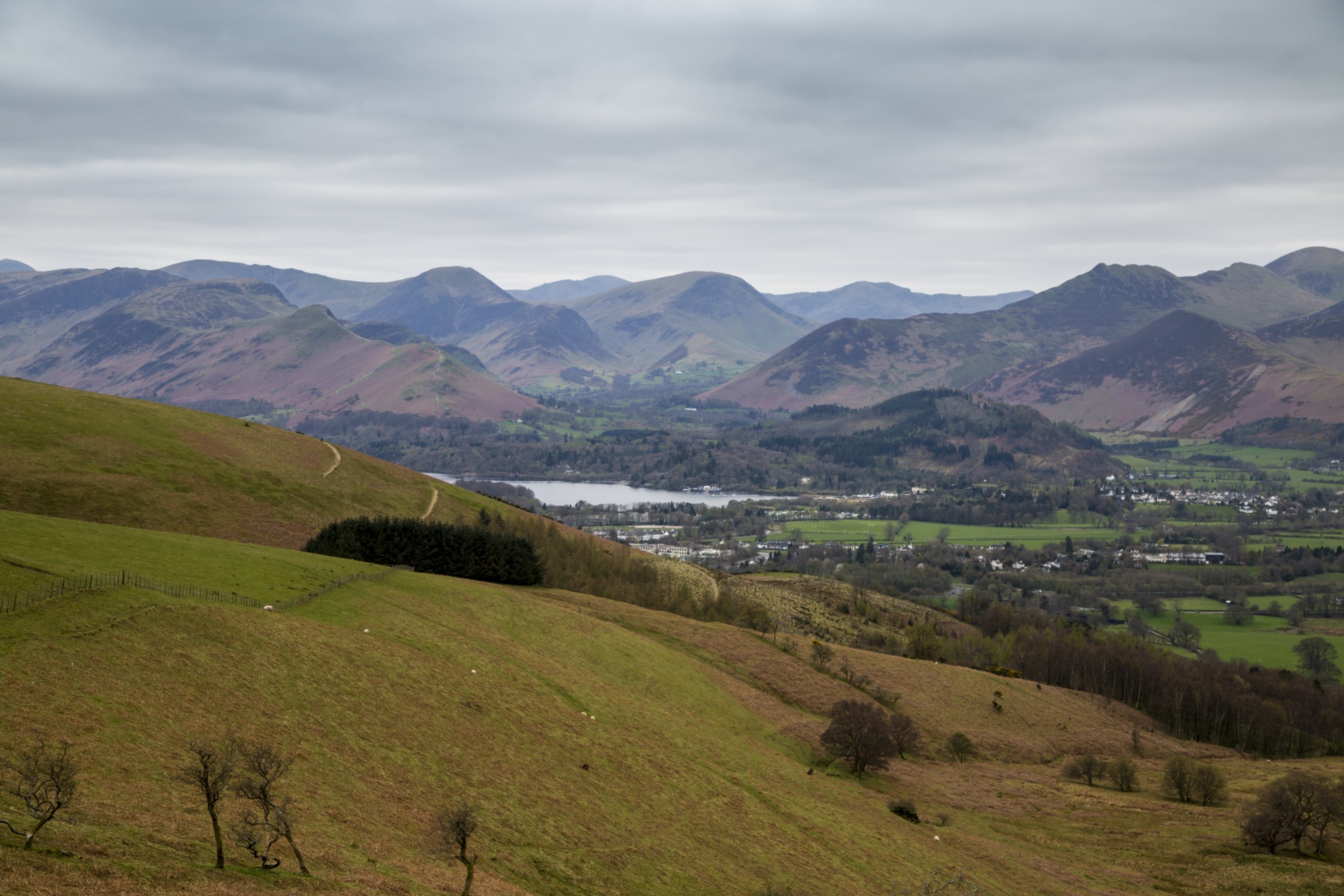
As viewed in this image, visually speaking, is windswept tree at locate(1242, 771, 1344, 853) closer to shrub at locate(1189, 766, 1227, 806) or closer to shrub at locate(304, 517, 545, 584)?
shrub at locate(1189, 766, 1227, 806)

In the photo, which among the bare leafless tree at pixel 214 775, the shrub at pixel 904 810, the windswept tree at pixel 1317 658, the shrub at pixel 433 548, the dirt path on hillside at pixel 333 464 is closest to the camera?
the bare leafless tree at pixel 214 775

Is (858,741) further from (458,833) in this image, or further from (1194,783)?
(458,833)

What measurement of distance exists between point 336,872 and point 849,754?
48920 millimetres

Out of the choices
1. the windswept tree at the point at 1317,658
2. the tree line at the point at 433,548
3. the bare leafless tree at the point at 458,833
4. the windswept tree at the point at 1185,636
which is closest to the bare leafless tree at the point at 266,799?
the bare leafless tree at the point at 458,833

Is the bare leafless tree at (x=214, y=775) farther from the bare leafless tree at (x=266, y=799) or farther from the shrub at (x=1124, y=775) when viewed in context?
the shrub at (x=1124, y=775)

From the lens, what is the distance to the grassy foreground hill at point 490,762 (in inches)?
1289

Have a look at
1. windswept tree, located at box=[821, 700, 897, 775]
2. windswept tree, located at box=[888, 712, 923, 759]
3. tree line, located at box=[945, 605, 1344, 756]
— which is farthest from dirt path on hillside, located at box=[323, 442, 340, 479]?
tree line, located at box=[945, 605, 1344, 756]

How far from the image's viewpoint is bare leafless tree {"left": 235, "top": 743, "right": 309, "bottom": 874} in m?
29.7

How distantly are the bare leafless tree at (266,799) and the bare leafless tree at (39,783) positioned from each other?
4916mm

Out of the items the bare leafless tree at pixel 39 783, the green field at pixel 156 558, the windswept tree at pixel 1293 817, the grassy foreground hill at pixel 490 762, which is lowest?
the windswept tree at pixel 1293 817

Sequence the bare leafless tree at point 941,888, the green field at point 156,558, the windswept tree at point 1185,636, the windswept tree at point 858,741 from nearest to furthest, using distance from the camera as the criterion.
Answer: the bare leafless tree at point 941,888 → the green field at point 156,558 → the windswept tree at point 858,741 → the windswept tree at point 1185,636

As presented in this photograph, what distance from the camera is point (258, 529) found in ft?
306

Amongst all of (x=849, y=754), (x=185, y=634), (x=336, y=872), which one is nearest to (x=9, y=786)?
(x=336, y=872)

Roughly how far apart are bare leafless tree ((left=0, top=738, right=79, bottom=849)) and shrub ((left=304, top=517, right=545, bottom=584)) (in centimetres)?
5487
